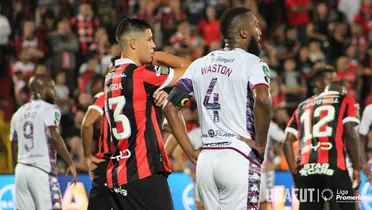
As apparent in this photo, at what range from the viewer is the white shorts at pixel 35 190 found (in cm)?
1041

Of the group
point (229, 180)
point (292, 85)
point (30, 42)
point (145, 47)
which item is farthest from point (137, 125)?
point (30, 42)

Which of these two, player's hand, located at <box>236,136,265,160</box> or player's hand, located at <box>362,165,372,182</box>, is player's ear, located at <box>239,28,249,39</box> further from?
player's hand, located at <box>362,165,372,182</box>

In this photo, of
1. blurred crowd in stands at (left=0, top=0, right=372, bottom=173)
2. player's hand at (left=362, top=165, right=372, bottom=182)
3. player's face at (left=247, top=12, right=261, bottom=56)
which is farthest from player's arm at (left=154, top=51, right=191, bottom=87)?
Answer: blurred crowd in stands at (left=0, top=0, right=372, bottom=173)

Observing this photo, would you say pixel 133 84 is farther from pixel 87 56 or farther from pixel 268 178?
pixel 87 56

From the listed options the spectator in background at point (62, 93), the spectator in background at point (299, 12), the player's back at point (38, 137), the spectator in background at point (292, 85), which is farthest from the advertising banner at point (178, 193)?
the spectator in background at point (299, 12)

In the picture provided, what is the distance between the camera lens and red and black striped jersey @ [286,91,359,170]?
971 centimetres

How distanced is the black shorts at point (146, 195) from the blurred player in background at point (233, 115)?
771 mm

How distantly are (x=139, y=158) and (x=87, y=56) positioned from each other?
36.5ft

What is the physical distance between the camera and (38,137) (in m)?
10.6

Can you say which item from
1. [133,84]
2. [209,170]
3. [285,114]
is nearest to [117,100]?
[133,84]

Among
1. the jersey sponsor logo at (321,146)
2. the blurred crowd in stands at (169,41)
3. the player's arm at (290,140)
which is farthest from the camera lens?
the blurred crowd in stands at (169,41)

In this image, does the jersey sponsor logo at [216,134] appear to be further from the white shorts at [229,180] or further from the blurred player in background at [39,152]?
the blurred player in background at [39,152]

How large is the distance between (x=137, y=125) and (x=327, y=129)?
3273mm

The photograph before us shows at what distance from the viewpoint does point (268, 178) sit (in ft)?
43.9
